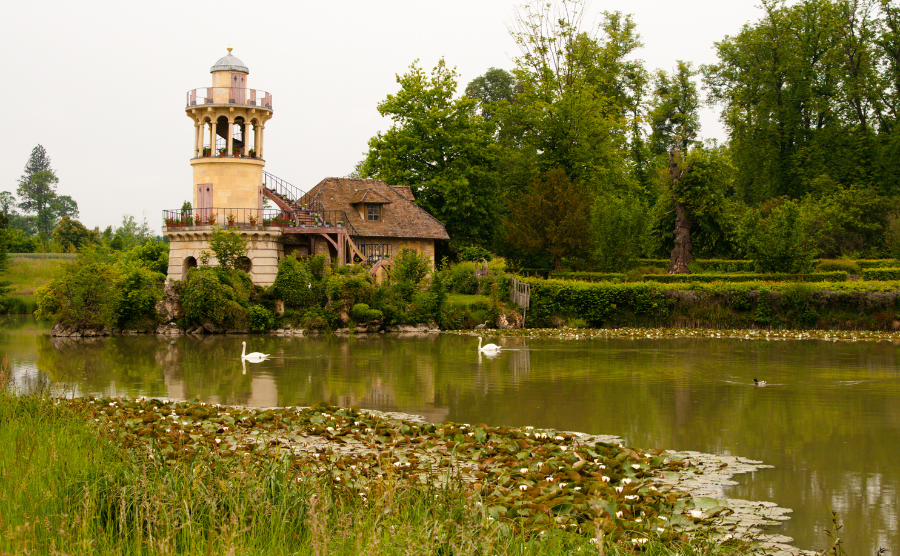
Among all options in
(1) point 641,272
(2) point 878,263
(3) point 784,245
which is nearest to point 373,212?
(1) point 641,272

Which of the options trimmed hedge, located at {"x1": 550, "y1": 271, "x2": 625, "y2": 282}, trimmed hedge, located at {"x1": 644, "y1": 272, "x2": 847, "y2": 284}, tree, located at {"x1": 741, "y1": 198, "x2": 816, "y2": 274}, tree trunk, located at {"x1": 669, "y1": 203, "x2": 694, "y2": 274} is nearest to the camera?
trimmed hedge, located at {"x1": 644, "y1": 272, "x2": 847, "y2": 284}

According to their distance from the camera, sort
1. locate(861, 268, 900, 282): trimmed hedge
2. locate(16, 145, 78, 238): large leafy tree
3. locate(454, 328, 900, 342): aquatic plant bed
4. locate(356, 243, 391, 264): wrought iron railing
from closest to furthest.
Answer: locate(454, 328, 900, 342): aquatic plant bed
locate(861, 268, 900, 282): trimmed hedge
locate(356, 243, 391, 264): wrought iron railing
locate(16, 145, 78, 238): large leafy tree

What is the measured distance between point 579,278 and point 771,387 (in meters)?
23.6

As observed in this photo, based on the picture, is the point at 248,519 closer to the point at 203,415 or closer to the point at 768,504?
the point at 768,504

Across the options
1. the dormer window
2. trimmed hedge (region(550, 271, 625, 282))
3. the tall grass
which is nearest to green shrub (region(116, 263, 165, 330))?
the dormer window

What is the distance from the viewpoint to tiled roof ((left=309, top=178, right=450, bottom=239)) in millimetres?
44156

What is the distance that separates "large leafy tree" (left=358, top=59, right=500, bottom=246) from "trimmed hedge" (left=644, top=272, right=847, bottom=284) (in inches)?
493

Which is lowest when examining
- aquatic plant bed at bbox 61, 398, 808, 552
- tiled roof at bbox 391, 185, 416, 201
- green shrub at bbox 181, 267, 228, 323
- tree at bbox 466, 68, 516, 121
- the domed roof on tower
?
aquatic plant bed at bbox 61, 398, 808, 552

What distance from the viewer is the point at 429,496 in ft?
25.3

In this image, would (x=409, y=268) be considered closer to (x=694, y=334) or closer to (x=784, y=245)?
(x=694, y=334)

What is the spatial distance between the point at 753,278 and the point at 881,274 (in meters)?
6.54

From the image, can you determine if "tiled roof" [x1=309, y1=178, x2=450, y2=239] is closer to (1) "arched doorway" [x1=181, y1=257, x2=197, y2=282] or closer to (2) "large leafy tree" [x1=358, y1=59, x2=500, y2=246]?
(2) "large leafy tree" [x1=358, y1=59, x2=500, y2=246]

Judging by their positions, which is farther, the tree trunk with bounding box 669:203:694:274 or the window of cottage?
the tree trunk with bounding box 669:203:694:274

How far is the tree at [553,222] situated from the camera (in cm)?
4378
